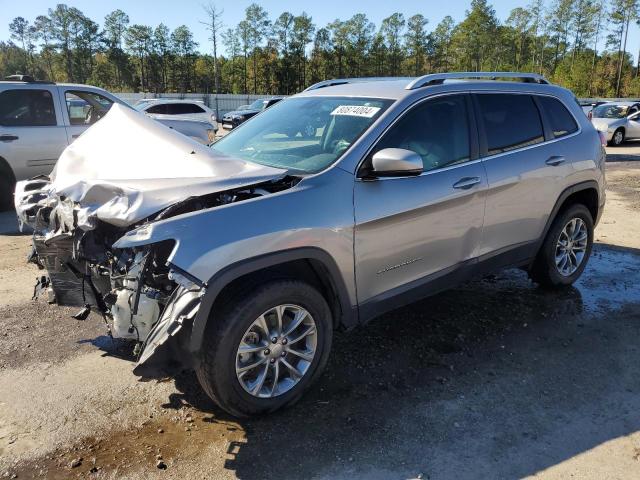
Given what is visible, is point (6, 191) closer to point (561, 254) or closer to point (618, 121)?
point (561, 254)

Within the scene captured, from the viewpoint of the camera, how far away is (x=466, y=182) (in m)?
3.86

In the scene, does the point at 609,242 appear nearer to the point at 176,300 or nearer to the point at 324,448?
the point at 324,448

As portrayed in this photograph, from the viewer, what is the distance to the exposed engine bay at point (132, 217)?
9.11ft

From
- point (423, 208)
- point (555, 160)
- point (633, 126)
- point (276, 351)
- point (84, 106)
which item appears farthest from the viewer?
point (633, 126)

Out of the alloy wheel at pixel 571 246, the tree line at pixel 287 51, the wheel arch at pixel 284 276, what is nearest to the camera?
the wheel arch at pixel 284 276

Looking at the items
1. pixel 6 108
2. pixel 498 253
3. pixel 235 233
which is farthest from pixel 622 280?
pixel 6 108

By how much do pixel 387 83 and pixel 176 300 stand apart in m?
2.39

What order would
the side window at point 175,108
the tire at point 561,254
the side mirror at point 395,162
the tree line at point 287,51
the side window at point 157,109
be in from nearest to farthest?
1. the side mirror at point 395,162
2. the tire at point 561,254
3. the side window at point 157,109
4. the side window at point 175,108
5. the tree line at point 287,51

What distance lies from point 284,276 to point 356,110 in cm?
142

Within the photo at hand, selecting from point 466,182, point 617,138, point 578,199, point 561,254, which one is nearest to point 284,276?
point 466,182

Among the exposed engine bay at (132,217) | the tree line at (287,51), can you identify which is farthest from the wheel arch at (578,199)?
the tree line at (287,51)

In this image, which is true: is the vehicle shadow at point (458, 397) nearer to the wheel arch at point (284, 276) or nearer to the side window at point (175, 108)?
the wheel arch at point (284, 276)

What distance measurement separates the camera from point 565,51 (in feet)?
244

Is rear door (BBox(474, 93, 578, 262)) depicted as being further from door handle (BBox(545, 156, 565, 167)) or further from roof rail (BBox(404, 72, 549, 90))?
roof rail (BBox(404, 72, 549, 90))
